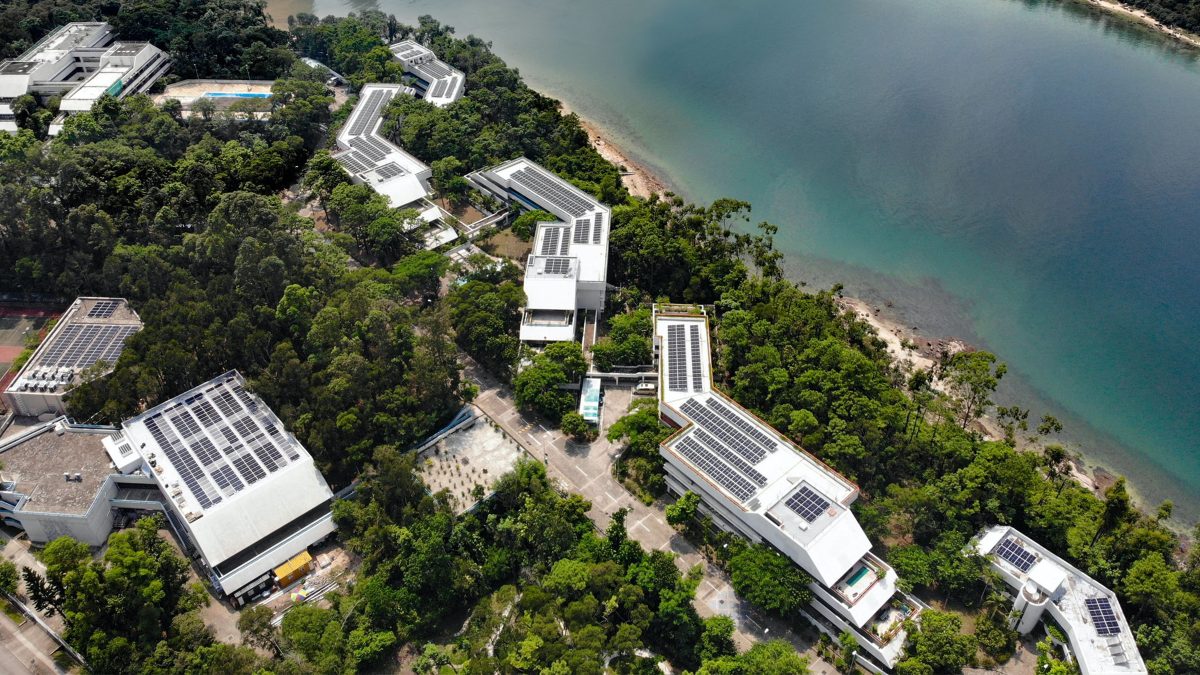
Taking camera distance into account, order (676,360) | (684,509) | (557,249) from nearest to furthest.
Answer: (684,509)
(676,360)
(557,249)

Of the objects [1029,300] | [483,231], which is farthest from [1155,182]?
[483,231]

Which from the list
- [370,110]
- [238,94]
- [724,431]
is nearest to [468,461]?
[724,431]

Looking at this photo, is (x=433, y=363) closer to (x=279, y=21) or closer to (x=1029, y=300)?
(x=1029, y=300)

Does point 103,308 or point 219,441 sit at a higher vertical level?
point 219,441

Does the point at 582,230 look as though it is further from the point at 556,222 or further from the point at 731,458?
the point at 731,458

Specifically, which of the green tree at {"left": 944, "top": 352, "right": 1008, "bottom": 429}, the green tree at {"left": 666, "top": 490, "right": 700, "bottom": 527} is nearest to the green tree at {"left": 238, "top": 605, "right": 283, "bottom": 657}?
the green tree at {"left": 666, "top": 490, "right": 700, "bottom": 527}

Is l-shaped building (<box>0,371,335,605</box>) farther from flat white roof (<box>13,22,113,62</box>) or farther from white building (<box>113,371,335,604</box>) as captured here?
flat white roof (<box>13,22,113,62</box>)

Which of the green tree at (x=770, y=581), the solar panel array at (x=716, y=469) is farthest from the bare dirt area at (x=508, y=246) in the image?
the green tree at (x=770, y=581)
